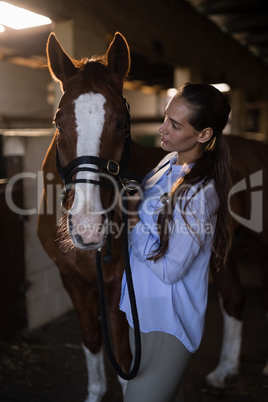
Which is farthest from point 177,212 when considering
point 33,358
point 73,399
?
point 33,358

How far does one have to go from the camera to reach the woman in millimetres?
1023

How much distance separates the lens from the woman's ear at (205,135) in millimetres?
1103

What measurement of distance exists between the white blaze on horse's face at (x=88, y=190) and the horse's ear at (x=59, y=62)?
0.21m

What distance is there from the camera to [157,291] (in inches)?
42.6

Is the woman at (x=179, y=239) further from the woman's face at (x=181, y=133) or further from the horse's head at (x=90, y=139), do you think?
the horse's head at (x=90, y=139)

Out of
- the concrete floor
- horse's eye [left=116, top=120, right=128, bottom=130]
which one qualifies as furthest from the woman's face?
the concrete floor

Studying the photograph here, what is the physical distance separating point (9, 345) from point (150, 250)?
5.84 feet

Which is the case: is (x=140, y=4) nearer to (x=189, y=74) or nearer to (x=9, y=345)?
(x=189, y=74)

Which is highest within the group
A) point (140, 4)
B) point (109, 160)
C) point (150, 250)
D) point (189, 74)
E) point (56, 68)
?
point (140, 4)

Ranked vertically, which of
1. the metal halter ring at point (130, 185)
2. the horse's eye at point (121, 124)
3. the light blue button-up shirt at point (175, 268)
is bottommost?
the light blue button-up shirt at point (175, 268)

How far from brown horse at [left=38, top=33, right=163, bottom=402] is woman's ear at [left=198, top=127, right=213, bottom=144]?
288mm

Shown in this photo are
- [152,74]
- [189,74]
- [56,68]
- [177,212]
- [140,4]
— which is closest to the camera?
[177,212]

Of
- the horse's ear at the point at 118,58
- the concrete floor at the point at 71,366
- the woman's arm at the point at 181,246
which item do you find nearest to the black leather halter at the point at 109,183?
the woman's arm at the point at 181,246

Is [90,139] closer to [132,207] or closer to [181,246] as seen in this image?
[132,207]
